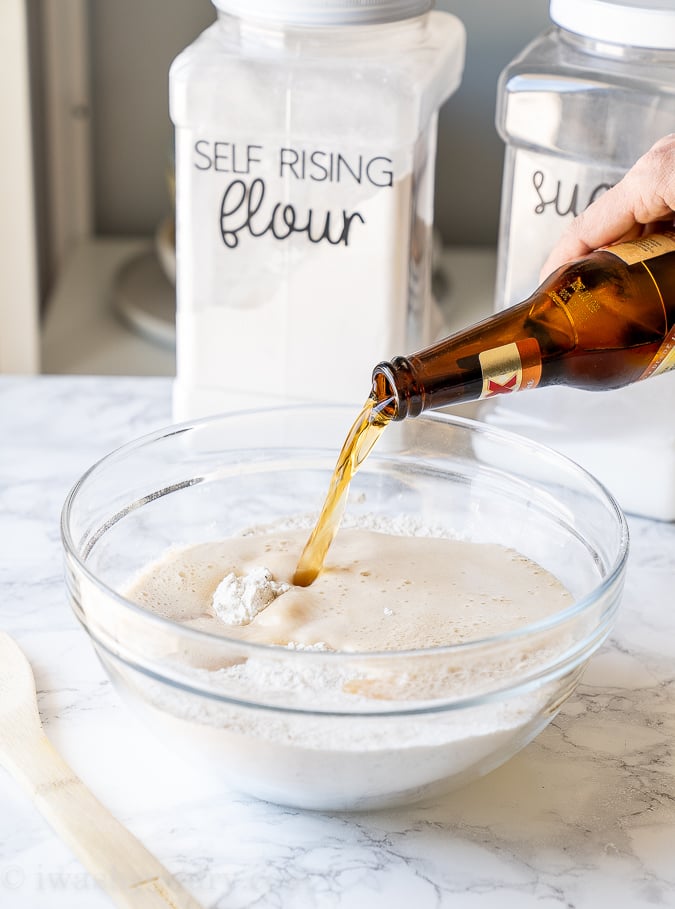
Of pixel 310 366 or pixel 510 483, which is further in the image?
pixel 310 366

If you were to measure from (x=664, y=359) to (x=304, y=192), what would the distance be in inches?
12.0

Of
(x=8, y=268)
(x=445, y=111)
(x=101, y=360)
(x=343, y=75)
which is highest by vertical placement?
(x=343, y=75)

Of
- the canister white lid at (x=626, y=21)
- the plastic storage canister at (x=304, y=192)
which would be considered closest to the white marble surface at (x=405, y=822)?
the plastic storage canister at (x=304, y=192)

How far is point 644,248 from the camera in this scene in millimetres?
759

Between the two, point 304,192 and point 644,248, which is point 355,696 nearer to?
point 644,248

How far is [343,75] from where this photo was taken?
872mm

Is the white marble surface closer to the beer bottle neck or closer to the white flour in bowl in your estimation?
the white flour in bowl

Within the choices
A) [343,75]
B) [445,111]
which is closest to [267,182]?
[343,75]

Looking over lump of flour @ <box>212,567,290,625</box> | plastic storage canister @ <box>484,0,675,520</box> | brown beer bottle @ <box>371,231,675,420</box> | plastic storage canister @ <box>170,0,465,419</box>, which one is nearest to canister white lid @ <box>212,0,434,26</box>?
plastic storage canister @ <box>170,0,465,419</box>

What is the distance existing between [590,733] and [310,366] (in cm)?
39

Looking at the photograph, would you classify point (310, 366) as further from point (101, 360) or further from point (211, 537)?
point (101, 360)

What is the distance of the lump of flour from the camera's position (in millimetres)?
665

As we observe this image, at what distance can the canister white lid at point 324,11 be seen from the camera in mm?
850

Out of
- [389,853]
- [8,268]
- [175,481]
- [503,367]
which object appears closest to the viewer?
[389,853]
